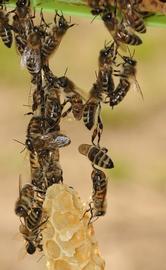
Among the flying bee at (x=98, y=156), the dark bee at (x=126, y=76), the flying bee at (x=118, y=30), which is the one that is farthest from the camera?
the dark bee at (x=126, y=76)

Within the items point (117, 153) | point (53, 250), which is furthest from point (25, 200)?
point (117, 153)

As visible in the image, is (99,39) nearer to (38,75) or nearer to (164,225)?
(164,225)

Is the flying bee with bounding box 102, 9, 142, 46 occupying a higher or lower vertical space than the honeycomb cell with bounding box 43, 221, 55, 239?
higher

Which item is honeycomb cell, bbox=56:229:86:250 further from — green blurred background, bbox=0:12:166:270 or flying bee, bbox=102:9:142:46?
green blurred background, bbox=0:12:166:270

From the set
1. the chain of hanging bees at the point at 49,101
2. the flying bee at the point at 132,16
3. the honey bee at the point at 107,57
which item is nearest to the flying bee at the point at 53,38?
the chain of hanging bees at the point at 49,101

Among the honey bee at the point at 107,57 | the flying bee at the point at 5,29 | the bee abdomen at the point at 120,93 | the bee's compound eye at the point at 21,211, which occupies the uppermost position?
the flying bee at the point at 5,29

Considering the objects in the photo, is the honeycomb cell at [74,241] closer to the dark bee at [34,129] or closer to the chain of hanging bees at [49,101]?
the chain of hanging bees at [49,101]

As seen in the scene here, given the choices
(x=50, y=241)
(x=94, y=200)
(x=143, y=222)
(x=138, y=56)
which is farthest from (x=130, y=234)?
(x=50, y=241)

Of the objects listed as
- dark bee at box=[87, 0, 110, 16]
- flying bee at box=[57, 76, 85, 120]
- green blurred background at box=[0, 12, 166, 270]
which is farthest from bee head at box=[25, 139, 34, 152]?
green blurred background at box=[0, 12, 166, 270]
